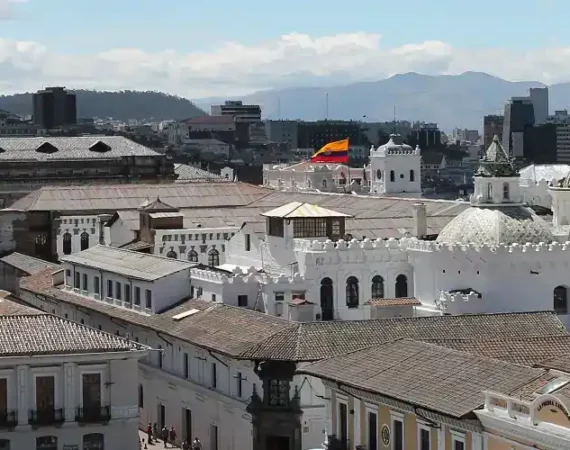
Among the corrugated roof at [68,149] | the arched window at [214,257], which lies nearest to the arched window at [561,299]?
the arched window at [214,257]

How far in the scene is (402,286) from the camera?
80750 mm

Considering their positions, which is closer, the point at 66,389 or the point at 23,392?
the point at 23,392

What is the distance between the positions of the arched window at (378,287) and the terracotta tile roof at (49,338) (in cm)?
1962

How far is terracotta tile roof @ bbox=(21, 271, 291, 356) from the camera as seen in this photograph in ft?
217

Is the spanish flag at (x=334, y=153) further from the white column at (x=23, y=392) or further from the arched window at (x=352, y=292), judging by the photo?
the white column at (x=23, y=392)

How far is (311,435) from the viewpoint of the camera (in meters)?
63.5

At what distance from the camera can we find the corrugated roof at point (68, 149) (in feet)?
439

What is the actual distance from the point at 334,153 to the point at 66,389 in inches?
4537

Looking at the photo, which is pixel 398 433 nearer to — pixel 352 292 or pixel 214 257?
pixel 352 292

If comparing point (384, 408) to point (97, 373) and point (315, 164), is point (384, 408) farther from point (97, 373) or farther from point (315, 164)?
point (315, 164)

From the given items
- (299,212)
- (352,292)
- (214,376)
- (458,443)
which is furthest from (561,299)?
(458,443)

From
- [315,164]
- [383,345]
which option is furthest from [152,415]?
[315,164]

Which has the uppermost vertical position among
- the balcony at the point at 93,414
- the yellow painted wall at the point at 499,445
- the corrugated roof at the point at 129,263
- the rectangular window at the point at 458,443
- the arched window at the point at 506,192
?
the arched window at the point at 506,192

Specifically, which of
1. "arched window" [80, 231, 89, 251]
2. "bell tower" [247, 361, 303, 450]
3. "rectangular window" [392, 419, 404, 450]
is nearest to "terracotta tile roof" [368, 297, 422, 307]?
"bell tower" [247, 361, 303, 450]
